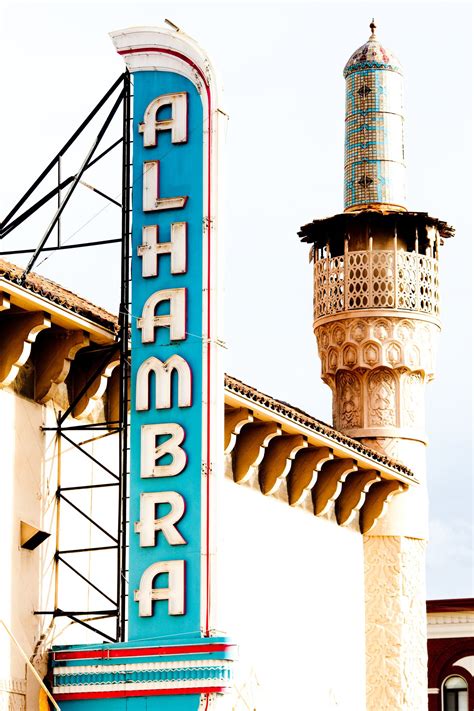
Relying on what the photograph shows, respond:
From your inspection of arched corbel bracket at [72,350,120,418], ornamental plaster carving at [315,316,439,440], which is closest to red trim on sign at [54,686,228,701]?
arched corbel bracket at [72,350,120,418]

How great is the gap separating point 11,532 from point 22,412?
1.45m

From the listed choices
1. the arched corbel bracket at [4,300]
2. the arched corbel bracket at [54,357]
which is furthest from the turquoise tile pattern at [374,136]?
the arched corbel bracket at [4,300]

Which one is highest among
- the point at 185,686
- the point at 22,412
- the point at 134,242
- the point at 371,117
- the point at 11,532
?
the point at 371,117

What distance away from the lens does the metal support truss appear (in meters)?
22.7

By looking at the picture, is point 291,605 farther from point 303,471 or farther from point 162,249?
point 162,249

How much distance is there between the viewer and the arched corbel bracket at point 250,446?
27.8 meters

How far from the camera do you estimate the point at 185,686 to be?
22.0 meters

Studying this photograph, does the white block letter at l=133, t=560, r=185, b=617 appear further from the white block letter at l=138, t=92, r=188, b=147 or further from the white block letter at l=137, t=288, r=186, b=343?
the white block letter at l=138, t=92, r=188, b=147

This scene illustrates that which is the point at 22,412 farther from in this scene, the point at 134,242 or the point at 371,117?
the point at 371,117

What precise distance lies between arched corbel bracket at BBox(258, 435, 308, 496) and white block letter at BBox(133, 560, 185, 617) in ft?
21.1

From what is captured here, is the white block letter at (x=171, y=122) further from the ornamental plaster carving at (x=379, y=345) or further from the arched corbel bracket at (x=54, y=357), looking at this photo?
the ornamental plaster carving at (x=379, y=345)

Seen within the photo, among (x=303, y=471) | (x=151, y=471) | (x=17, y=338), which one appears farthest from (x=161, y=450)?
(x=303, y=471)

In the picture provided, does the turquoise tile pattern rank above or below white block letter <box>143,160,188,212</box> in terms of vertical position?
above

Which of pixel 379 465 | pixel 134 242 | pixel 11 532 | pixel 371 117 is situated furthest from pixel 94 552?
pixel 371 117
